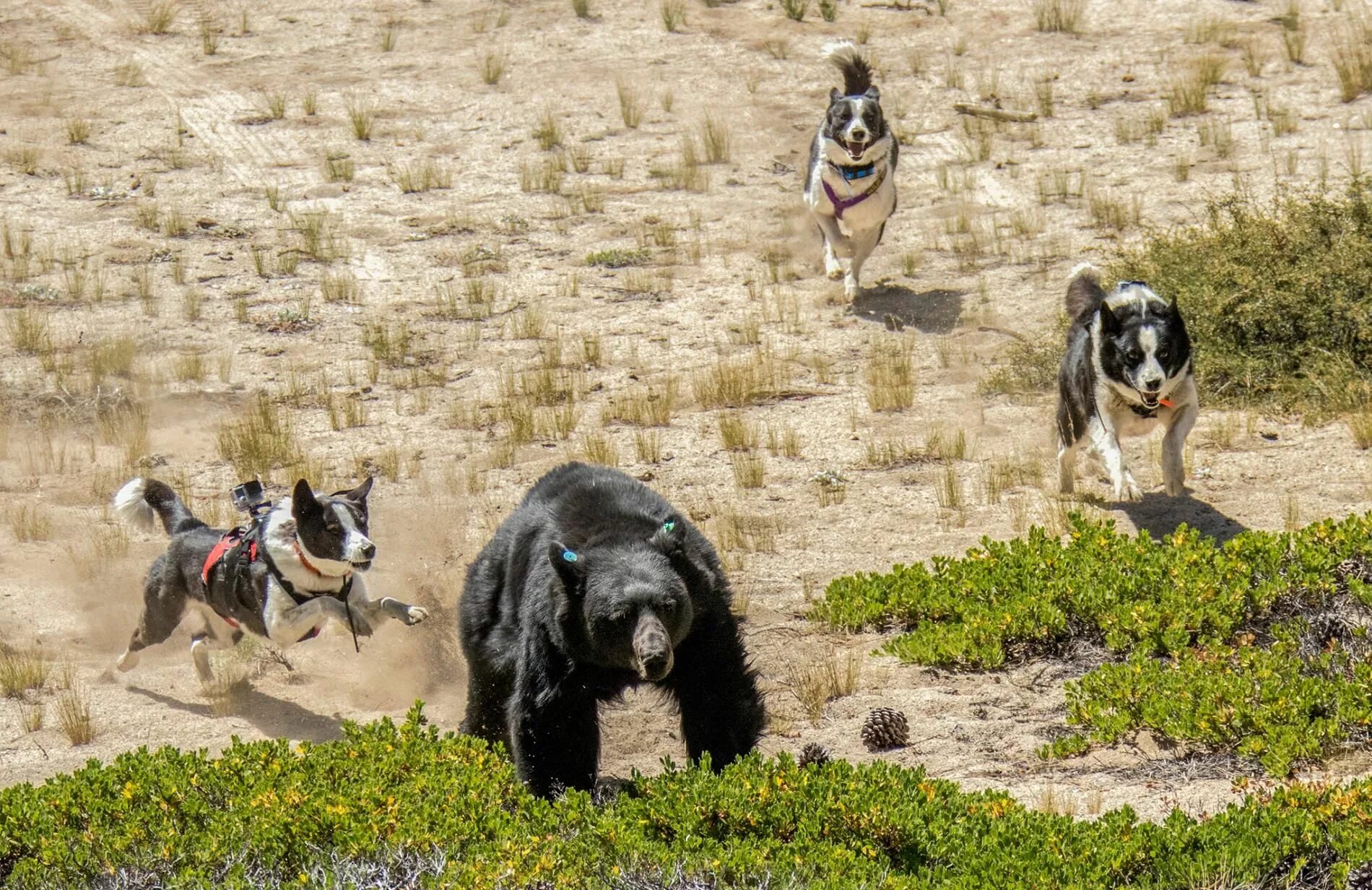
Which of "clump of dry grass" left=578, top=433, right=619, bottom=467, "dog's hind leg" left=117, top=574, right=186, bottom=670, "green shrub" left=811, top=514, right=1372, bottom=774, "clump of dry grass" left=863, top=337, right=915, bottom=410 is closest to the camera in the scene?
"green shrub" left=811, top=514, right=1372, bottom=774

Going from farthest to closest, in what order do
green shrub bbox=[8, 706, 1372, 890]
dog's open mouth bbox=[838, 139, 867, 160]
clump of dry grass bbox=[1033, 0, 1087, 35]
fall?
clump of dry grass bbox=[1033, 0, 1087, 35] → dog's open mouth bbox=[838, 139, 867, 160] → green shrub bbox=[8, 706, 1372, 890]

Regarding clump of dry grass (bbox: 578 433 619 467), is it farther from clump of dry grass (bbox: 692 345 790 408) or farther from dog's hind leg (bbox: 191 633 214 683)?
dog's hind leg (bbox: 191 633 214 683)

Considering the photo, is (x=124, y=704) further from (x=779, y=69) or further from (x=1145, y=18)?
(x=1145, y=18)

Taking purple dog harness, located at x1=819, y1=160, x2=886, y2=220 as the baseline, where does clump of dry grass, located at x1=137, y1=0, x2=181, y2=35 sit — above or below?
above

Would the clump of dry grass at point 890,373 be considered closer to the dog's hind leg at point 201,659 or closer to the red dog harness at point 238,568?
the red dog harness at point 238,568

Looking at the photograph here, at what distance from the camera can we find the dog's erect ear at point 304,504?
7.95 m

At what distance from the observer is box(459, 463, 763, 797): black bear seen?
583 centimetres

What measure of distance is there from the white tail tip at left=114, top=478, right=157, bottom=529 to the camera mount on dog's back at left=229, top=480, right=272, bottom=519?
882mm

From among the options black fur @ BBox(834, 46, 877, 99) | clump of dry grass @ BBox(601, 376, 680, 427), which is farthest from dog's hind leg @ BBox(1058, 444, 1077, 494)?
black fur @ BBox(834, 46, 877, 99)

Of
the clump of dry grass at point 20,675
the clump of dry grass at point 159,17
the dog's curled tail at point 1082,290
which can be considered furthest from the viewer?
the clump of dry grass at point 159,17

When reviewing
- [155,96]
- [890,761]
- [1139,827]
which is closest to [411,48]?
[155,96]

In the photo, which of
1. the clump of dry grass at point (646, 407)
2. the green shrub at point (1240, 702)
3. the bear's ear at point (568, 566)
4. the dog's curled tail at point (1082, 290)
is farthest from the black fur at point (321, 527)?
the dog's curled tail at point (1082, 290)

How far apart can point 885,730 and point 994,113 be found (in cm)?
1267

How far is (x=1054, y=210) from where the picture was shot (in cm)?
1586
